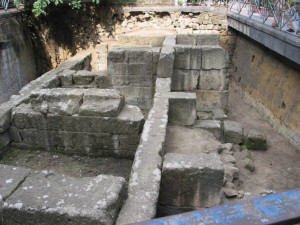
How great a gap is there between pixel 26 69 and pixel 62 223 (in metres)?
11.2

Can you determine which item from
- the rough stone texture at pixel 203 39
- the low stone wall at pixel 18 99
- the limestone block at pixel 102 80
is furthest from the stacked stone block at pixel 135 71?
the rough stone texture at pixel 203 39

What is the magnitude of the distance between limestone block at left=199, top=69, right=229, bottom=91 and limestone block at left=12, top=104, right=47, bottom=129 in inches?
158

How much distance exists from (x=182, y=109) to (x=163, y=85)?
991 millimetres

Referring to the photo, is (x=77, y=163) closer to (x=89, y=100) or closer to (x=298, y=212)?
(x=89, y=100)

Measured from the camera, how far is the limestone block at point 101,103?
4480 millimetres

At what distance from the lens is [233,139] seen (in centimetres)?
628

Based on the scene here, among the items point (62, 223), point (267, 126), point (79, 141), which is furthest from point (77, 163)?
point (267, 126)

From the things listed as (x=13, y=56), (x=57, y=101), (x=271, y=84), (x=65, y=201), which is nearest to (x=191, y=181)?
(x=65, y=201)

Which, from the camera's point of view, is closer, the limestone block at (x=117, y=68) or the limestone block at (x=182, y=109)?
the limestone block at (x=182, y=109)

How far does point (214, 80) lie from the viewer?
272 inches

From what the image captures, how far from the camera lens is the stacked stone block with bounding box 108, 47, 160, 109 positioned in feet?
22.8

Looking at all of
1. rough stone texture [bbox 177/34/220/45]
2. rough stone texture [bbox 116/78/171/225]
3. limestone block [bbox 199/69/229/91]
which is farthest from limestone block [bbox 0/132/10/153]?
rough stone texture [bbox 177/34/220/45]

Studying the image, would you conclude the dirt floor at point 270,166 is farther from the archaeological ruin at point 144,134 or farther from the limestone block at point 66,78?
the limestone block at point 66,78

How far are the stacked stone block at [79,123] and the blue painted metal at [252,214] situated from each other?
3.63m
